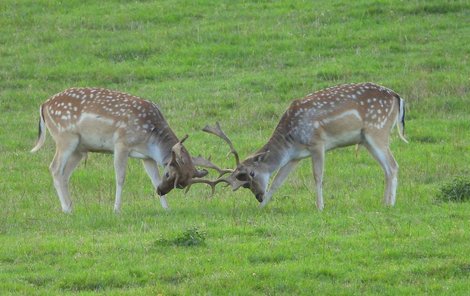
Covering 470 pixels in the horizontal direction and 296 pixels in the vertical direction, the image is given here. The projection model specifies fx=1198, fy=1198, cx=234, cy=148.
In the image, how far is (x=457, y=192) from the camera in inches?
558

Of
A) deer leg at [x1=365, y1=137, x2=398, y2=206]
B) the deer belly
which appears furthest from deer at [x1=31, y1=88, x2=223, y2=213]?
deer leg at [x1=365, y1=137, x2=398, y2=206]

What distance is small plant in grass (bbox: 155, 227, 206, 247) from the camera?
12039 mm

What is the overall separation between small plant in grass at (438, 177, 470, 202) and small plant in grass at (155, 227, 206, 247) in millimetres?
3494

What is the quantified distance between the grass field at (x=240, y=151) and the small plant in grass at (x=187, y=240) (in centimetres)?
3

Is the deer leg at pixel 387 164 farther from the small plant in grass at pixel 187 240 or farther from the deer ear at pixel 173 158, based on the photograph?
the small plant in grass at pixel 187 240

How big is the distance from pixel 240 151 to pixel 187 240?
20.8 ft

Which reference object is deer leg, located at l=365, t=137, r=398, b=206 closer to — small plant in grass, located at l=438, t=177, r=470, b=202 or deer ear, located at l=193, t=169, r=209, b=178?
small plant in grass, located at l=438, t=177, r=470, b=202

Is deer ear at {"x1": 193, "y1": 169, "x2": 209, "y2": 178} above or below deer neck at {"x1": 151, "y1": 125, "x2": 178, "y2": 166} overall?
below

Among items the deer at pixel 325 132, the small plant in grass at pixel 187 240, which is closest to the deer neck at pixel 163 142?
the deer at pixel 325 132

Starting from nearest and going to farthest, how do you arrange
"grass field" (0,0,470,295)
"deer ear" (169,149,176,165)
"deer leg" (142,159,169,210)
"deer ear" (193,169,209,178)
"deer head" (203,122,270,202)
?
"grass field" (0,0,470,295), "deer ear" (169,149,176,165), "deer head" (203,122,270,202), "deer ear" (193,169,209,178), "deer leg" (142,159,169,210)

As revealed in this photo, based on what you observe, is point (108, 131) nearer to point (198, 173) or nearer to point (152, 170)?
point (152, 170)

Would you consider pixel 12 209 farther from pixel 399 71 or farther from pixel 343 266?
pixel 399 71

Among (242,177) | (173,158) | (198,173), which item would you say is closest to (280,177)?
(242,177)

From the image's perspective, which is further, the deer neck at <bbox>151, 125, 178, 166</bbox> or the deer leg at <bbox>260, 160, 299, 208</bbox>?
the deer neck at <bbox>151, 125, 178, 166</bbox>
